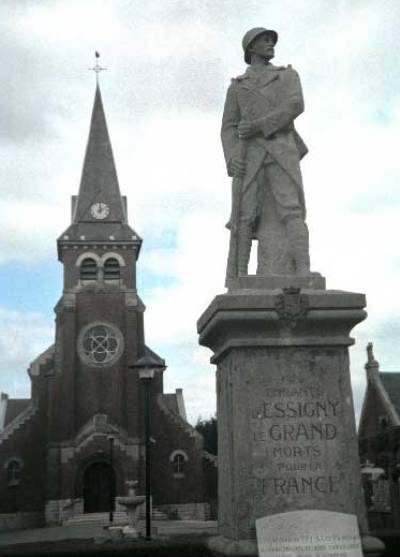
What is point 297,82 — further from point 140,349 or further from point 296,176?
point 140,349

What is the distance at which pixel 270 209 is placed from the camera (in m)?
6.13

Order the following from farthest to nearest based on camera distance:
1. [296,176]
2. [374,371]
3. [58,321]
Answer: [58,321]
[374,371]
[296,176]

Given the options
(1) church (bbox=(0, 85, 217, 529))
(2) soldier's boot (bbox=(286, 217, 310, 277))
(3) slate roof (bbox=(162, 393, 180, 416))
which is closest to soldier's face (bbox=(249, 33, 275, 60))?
(2) soldier's boot (bbox=(286, 217, 310, 277))

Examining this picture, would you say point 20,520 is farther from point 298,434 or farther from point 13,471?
point 298,434

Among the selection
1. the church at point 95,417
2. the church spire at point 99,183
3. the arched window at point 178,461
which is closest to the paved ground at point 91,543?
the church at point 95,417

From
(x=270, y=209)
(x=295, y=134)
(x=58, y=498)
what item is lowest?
(x=58, y=498)

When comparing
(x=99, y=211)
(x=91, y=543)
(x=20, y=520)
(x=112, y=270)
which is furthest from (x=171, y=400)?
(x=91, y=543)

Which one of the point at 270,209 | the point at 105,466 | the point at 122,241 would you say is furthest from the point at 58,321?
the point at 270,209

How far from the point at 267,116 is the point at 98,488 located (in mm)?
A: 38449

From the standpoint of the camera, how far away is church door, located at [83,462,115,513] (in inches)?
1599

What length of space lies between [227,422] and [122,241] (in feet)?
135

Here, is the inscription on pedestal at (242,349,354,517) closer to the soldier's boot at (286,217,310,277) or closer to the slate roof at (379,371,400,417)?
the soldier's boot at (286,217,310,277)

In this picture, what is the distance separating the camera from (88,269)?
45875mm

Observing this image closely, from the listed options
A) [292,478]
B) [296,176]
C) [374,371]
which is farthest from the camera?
[374,371]
